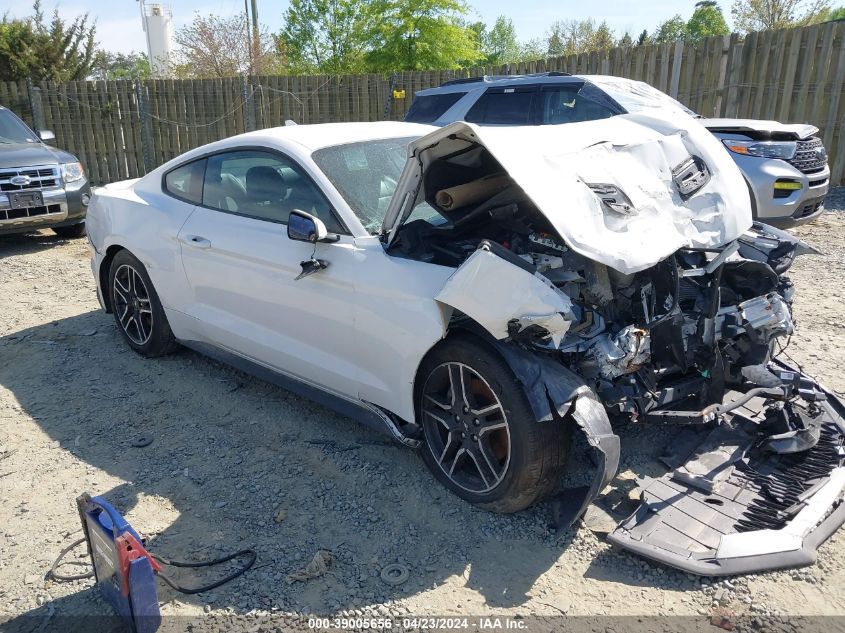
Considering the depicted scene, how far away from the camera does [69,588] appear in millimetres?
3004

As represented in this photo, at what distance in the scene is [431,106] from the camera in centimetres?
945

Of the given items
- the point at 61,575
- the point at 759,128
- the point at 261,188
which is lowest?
the point at 61,575

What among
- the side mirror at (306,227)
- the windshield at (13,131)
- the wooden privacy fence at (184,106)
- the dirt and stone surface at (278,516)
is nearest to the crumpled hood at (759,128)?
the dirt and stone surface at (278,516)

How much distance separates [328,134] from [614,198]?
193 centimetres

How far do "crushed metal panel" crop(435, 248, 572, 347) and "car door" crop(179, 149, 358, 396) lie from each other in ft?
2.63

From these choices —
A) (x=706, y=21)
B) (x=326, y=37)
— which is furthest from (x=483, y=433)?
(x=706, y=21)

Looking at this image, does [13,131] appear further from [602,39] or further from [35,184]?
[602,39]

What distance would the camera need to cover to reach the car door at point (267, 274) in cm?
379

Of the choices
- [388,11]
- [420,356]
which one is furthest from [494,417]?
[388,11]

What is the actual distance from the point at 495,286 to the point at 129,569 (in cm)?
184

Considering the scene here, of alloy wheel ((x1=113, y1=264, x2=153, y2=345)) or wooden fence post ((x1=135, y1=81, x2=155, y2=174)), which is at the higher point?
wooden fence post ((x1=135, y1=81, x2=155, y2=174))

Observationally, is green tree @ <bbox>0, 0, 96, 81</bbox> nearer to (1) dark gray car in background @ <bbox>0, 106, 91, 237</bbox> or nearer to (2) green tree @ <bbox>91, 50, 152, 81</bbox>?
(2) green tree @ <bbox>91, 50, 152, 81</bbox>

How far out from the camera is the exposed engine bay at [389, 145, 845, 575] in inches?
119

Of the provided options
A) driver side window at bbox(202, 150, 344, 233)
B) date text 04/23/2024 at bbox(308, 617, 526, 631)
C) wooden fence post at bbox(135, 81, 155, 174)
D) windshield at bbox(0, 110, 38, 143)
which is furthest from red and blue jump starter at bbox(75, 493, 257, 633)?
wooden fence post at bbox(135, 81, 155, 174)
